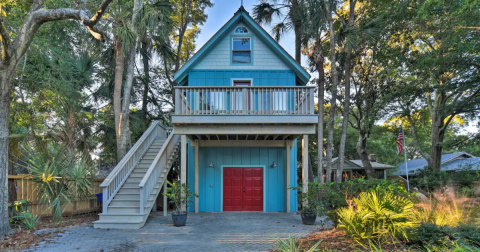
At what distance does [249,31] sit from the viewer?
459 inches

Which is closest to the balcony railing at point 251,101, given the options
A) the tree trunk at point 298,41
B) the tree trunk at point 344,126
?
the tree trunk at point 344,126

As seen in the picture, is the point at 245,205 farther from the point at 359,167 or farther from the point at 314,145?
the point at 359,167

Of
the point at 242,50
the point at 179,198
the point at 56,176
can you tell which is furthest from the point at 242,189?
the point at 56,176

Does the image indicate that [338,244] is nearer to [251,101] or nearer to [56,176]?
[251,101]

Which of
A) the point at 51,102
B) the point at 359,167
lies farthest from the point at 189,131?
the point at 359,167

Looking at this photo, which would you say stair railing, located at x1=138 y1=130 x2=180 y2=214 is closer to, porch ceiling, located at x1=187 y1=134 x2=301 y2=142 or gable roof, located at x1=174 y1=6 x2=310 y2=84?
porch ceiling, located at x1=187 y1=134 x2=301 y2=142

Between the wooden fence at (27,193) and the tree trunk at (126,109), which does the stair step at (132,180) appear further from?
the wooden fence at (27,193)

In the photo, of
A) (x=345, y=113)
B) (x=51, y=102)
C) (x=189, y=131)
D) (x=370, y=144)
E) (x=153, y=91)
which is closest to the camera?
(x=189, y=131)

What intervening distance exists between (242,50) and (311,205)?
6.86 m

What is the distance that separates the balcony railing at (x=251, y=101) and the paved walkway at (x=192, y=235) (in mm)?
3601

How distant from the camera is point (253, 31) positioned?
38.0 ft

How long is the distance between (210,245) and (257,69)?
756 centimetres

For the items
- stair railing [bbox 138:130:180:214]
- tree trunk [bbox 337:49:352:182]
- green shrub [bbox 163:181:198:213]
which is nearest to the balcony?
stair railing [bbox 138:130:180:214]

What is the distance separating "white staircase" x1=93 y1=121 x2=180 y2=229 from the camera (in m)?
8.08
